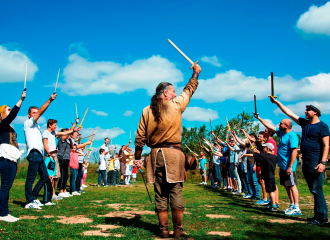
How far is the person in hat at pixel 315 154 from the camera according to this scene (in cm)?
529

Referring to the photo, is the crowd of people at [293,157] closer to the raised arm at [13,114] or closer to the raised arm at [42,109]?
the raised arm at [42,109]

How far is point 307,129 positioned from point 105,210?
453cm

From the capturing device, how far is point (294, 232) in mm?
4617

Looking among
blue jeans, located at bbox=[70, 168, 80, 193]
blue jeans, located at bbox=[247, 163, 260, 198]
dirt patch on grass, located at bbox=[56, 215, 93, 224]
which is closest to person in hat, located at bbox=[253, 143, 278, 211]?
blue jeans, located at bbox=[247, 163, 260, 198]

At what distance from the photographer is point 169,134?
4.37m

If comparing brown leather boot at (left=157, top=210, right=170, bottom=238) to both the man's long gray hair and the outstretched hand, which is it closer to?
the man's long gray hair

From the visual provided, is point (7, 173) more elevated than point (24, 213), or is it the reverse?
point (7, 173)

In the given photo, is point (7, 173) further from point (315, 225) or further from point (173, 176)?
point (315, 225)

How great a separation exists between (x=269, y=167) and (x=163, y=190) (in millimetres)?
3727

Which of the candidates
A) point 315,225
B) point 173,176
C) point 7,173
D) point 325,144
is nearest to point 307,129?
point 325,144

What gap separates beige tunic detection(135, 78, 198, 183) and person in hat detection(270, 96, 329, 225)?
261cm

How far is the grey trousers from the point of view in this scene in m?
4.30

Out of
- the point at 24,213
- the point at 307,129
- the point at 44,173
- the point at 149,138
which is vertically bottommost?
the point at 24,213

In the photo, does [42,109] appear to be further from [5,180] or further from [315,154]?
[315,154]
